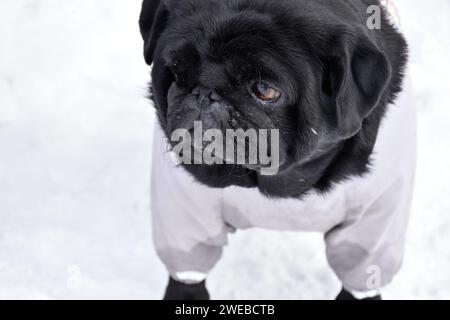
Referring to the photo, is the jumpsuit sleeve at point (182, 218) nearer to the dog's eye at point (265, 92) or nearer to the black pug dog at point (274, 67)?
the black pug dog at point (274, 67)

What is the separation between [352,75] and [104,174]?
1896mm

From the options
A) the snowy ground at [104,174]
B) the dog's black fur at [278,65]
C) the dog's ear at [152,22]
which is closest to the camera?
the dog's black fur at [278,65]

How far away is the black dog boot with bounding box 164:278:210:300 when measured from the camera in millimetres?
2998

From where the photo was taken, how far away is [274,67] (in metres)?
1.91

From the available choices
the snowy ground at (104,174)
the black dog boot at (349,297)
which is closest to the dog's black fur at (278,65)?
the black dog boot at (349,297)

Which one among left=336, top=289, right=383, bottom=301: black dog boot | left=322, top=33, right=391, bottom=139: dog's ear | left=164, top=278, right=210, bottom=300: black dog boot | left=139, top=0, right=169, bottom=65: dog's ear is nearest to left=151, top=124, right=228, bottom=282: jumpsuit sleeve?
left=164, top=278, right=210, bottom=300: black dog boot

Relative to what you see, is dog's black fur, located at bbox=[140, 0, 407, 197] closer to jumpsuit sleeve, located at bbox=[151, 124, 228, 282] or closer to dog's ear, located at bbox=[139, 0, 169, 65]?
dog's ear, located at bbox=[139, 0, 169, 65]

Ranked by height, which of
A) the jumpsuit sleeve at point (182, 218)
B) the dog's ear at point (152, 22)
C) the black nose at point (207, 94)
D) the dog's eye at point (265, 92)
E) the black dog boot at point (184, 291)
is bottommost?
the black dog boot at point (184, 291)

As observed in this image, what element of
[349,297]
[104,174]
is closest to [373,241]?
[349,297]

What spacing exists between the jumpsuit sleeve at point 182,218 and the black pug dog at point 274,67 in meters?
0.37

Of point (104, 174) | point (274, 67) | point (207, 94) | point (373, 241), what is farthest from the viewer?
point (104, 174)

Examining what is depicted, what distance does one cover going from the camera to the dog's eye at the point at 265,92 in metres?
1.94

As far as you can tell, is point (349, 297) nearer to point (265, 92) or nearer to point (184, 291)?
point (184, 291)

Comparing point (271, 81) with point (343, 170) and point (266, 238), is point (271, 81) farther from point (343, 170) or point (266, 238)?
point (266, 238)
